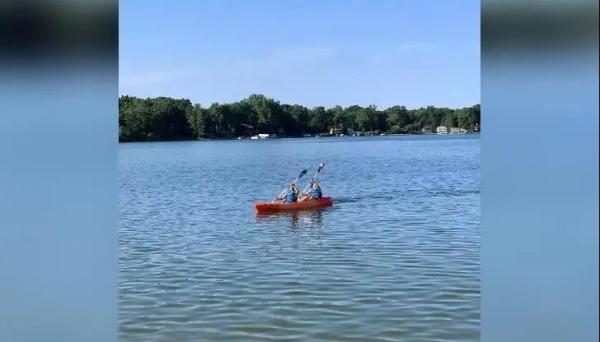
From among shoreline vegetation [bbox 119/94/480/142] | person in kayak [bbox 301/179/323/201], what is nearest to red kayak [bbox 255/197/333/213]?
person in kayak [bbox 301/179/323/201]

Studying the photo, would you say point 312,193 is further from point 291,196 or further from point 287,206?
point 287,206

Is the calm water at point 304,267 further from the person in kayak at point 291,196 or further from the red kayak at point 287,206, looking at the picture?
the person in kayak at point 291,196

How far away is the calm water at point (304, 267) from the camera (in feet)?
9.76

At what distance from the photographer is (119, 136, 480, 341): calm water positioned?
297 cm

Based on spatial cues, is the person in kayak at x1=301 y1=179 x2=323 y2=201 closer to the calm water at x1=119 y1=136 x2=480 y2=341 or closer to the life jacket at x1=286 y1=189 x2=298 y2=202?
the life jacket at x1=286 y1=189 x2=298 y2=202

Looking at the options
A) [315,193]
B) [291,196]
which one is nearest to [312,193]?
[315,193]

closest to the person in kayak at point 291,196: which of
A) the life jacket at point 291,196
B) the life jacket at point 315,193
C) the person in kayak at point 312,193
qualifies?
the life jacket at point 291,196
